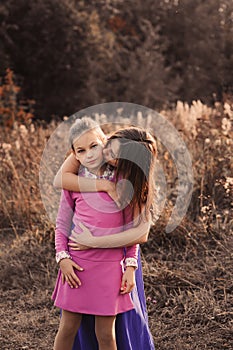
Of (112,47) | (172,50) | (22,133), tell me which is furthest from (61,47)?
(22,133)

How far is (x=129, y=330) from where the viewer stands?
3.13m

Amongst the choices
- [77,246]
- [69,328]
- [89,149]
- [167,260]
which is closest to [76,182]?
[89,149]

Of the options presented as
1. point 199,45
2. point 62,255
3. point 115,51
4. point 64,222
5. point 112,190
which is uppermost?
point 199,45

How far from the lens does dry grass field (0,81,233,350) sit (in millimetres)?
4023

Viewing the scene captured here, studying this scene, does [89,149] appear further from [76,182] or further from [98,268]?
[98,268]

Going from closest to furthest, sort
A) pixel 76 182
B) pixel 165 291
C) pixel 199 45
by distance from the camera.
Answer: pixel 76 182
pixel 165 291
pixel 199 45

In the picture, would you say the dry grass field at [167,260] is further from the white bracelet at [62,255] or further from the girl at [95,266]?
the white bracelet at [62,255]

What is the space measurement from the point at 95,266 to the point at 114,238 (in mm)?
154

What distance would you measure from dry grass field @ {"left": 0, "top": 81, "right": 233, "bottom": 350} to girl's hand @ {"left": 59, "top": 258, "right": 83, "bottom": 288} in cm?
115

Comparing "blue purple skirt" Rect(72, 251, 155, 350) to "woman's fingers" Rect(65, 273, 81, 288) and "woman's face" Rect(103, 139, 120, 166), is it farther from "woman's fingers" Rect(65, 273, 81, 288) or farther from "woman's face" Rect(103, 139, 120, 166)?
"woman's face" Rect(103, 139, 120, 166)

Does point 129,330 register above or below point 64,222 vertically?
below

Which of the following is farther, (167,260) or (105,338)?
(167,260)

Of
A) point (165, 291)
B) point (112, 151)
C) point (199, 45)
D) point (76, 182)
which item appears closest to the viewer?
point (112, 151)

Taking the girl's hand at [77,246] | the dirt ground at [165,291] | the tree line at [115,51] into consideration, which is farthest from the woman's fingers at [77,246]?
the tree line at [115,51]
